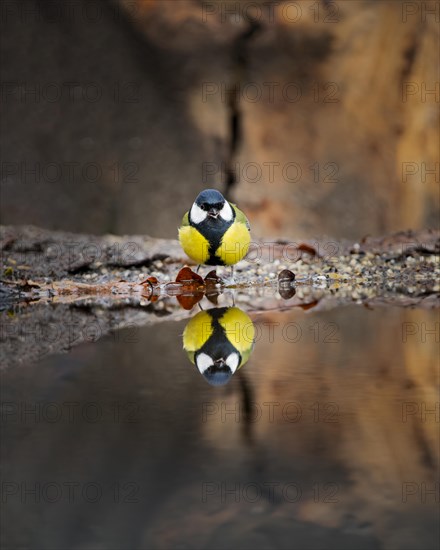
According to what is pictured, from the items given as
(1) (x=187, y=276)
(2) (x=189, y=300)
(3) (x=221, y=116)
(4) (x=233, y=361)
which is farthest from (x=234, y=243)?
(3) (x=221, y=116)

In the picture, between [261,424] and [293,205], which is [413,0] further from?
[261,424]

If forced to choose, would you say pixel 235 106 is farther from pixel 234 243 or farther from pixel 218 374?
pixel 218 374

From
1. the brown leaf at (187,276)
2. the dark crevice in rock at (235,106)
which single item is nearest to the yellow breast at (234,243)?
the brown leaf at (187,276)

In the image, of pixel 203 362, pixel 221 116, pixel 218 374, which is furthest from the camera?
pixel 221 116

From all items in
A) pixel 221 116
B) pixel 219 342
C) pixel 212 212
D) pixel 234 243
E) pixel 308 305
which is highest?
pixel 221 116

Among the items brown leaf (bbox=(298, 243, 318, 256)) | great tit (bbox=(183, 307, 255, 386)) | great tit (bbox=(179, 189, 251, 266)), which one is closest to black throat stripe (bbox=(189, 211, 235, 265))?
great tit (bbox=(179, 189, 251, 266))

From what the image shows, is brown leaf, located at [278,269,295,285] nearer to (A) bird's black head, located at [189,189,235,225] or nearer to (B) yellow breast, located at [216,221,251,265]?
(B) yellow breast, located at [216,221,251,265]

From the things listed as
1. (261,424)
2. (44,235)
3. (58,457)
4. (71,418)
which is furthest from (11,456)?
(44,235)
